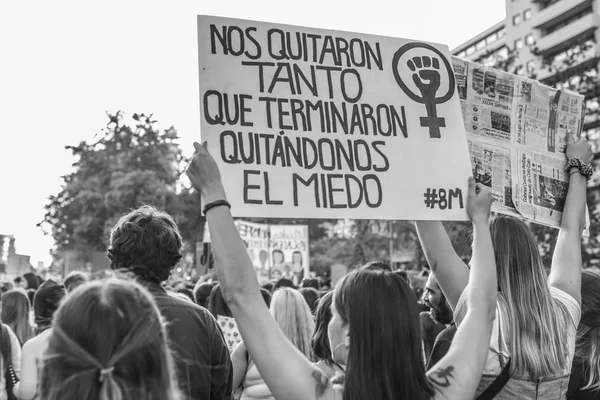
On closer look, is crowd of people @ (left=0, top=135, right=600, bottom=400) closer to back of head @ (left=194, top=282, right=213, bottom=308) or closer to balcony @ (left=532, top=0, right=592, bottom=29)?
back of head @ (left=194, top=282, right=213, bottom=308)

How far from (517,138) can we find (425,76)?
677 millimetres

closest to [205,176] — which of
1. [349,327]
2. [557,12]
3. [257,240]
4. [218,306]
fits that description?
[349,327]

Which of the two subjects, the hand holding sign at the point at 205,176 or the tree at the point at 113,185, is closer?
the hand holding sign at the point at 205,176

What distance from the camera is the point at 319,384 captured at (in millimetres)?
1963

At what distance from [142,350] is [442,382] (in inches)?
36.2

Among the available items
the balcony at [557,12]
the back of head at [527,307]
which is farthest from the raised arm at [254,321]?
the balcony at [557,12]

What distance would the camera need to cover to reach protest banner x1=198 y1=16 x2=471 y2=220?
269 cm

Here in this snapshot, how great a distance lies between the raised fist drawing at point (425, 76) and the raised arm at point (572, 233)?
0.93 meters

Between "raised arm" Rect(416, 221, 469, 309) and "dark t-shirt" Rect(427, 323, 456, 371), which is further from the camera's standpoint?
"dark t-shirt" Rect(427, 323, 456, 371)

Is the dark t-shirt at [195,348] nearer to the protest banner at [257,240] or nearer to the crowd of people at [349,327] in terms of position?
the crowd of people at [349,327]

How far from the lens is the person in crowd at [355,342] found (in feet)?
6.42

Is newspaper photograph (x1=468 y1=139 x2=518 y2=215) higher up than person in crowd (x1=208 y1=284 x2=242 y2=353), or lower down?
higher up

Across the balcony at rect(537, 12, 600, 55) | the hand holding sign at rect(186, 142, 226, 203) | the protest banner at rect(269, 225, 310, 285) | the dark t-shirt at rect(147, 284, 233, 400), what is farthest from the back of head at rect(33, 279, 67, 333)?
the balcony at rect(537, 12, 600, 55)

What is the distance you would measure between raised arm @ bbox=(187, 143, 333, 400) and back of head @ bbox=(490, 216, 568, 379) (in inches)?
39.9
